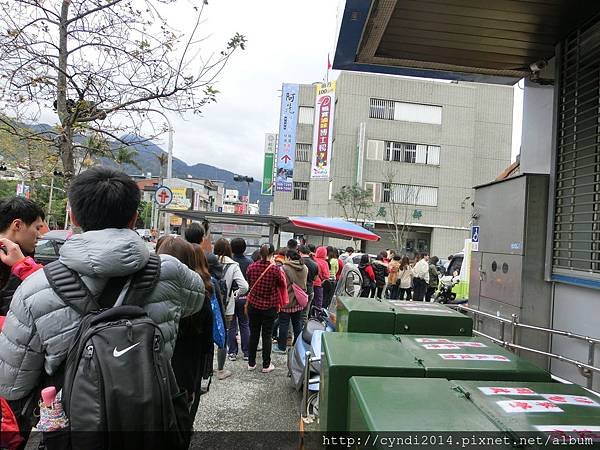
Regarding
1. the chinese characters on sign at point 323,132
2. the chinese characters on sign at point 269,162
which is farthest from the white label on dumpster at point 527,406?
the chinese characters on sign at point 269,162

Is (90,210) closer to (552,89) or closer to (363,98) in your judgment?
(552,89)

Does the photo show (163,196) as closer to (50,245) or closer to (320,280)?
(50,245)

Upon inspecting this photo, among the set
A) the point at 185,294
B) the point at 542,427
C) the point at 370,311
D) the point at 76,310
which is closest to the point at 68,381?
the point at 76,310

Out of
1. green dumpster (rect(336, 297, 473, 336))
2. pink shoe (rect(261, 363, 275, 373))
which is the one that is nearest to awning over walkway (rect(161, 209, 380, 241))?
pink shoe (rect(261, 363, 275, 373))

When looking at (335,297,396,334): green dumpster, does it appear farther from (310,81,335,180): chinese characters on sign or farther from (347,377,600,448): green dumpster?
(310,81,335,180): chinese characters on sign

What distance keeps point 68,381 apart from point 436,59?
514 centimetres

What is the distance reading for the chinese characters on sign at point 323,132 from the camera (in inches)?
1215

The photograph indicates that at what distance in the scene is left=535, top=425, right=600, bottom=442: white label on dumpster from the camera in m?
1.53

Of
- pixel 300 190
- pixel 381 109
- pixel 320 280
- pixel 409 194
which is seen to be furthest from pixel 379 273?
pixel 300 190

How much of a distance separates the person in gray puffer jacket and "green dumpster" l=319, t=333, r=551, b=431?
100cm

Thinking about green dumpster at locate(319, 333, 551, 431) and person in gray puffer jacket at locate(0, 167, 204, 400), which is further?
green dumpster at locate(319, 333, 551, 431)

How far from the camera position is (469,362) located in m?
2.40

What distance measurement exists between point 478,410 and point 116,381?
4.61ft

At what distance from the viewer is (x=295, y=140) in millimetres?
33656
